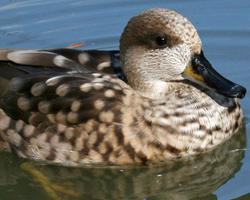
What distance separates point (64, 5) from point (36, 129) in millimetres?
3338

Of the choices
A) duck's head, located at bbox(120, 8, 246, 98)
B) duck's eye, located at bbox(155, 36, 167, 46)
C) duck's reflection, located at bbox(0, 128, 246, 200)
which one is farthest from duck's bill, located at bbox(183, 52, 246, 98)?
duck's reflection, located at bbox(0, 128, 246, 200)

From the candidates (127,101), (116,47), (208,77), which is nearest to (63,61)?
(127,101)

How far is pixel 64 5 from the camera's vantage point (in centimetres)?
1069

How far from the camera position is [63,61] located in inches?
307

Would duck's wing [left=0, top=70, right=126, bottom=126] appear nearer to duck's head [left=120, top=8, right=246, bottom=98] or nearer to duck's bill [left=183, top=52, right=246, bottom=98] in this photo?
duck's head [left=120, top=8, right=246, bottom=98]

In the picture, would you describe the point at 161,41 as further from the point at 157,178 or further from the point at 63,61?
the point at 157,178

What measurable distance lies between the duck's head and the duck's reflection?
25.4 inches

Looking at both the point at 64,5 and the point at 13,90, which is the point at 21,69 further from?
the point at 64,5

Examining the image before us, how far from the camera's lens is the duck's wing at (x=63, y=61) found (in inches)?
307

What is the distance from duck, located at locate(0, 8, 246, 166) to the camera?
292 inches

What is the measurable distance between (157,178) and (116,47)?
9.32ft

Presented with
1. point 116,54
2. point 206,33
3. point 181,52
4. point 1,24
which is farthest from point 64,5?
point 181,52

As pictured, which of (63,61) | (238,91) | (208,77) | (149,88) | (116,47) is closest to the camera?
(238,91)

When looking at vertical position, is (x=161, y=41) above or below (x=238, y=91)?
above
